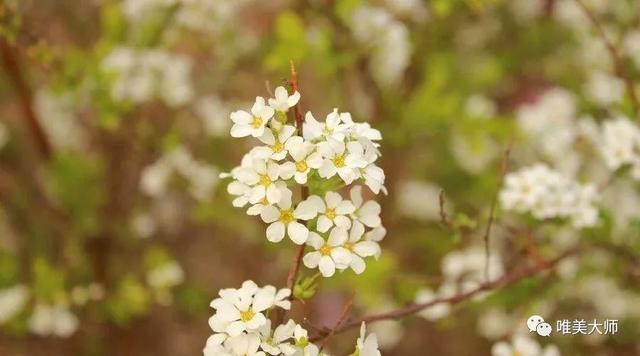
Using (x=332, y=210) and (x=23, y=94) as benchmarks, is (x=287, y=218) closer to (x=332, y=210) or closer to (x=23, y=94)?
(x=332, y=210)

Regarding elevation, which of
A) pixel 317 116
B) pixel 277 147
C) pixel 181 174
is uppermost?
pixel 317 116

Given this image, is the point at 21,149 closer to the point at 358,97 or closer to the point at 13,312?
the point at 13,312

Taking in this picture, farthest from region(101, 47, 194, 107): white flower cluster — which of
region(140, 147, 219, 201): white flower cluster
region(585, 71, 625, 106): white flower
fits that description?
region(585, 71, 625, 106): white flower

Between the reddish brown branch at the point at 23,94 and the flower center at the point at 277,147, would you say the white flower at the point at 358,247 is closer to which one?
the flower center at the point at 277,147

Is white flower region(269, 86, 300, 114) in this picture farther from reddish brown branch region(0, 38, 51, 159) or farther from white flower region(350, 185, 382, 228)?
reddish brown branch region(0, 38, 51, 159)

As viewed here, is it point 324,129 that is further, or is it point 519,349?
point 519,349

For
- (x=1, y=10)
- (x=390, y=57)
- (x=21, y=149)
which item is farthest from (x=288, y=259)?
(x=1, y=10)

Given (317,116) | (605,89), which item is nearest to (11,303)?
(317,116)
